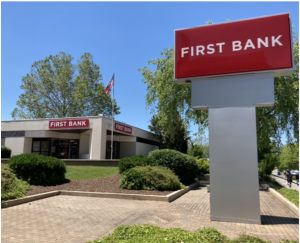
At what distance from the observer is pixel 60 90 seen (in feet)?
141

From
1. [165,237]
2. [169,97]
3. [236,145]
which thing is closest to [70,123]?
[169,97]

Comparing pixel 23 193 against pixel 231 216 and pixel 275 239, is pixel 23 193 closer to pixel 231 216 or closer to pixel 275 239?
pixel 231 216

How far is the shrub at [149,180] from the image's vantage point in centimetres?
1094

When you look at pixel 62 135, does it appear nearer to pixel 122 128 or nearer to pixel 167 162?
pixel 122 128

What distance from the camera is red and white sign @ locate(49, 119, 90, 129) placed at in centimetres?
2512

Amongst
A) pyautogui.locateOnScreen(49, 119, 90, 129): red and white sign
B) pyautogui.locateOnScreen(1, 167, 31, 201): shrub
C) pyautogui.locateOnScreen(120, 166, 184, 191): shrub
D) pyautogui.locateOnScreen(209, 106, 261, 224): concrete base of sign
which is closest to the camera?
pyautogui.locateOnScreen(209, 106, 261, 224): concrete base of sign

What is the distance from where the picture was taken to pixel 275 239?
5012 millimetres

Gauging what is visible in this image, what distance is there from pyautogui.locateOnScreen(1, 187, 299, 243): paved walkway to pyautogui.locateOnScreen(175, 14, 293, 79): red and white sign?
164 inches

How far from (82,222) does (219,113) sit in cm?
475

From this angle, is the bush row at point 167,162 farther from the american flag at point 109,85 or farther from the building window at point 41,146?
the building window at point 41,146

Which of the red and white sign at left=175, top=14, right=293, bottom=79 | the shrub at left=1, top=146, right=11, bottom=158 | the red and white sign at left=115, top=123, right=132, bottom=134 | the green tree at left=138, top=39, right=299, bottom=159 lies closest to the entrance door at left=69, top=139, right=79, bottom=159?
the red and white sign at left=115, top=123, right=132, bottom=134

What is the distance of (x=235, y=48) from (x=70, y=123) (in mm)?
21432

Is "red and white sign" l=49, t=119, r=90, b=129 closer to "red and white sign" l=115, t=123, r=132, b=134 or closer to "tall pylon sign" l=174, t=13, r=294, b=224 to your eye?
"red and white sign" l=115, t=123, r=132, b=134

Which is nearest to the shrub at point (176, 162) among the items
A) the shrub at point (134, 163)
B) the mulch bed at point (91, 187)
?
the shrub at point (134, 163)
